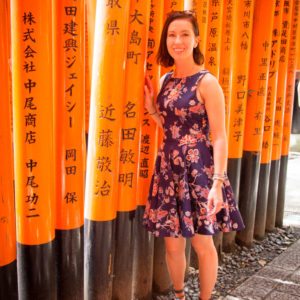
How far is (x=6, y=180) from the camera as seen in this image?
1804mm

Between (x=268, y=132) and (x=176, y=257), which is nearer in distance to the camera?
(x=176, y=257)

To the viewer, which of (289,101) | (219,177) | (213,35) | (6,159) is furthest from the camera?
(289,101)

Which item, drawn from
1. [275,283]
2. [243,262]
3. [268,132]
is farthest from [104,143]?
[268,132]

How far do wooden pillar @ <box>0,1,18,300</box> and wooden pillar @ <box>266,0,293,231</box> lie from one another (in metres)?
2.83

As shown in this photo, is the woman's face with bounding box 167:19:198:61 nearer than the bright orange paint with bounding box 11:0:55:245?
No

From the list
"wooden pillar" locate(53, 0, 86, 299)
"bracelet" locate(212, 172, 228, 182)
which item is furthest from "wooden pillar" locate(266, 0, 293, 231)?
"wooden pillar" locate(53, 0, 86, 299)

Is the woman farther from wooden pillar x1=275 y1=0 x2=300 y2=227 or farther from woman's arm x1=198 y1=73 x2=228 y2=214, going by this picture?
wooden pillar x1=275 y1=0 x2=300 y2=227

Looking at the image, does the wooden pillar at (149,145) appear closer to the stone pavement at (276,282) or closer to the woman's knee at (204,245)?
the woman's knee at (204,245)

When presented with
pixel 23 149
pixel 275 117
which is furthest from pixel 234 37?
pixel 23 149

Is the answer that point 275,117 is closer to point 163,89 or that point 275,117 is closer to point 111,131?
point 163,89

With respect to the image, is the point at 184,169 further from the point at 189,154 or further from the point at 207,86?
the point at 207,86

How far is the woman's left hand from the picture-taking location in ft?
7.06

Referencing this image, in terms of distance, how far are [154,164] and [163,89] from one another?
498mm

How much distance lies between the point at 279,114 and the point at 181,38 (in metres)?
2.16
